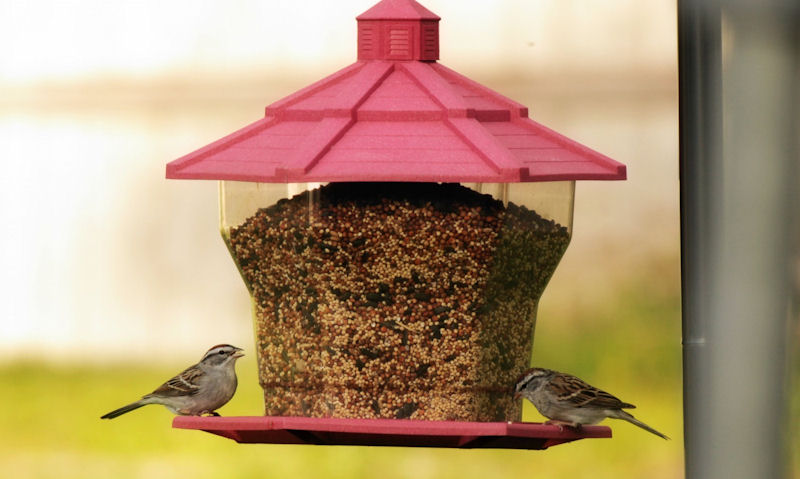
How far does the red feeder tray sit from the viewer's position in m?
3.37

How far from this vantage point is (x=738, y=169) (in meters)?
3.00

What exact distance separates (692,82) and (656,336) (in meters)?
3.12

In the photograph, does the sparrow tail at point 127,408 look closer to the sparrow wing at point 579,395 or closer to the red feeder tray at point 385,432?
the red feeder tray at point 385,432

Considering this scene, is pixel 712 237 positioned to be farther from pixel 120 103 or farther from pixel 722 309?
pixel 120 103

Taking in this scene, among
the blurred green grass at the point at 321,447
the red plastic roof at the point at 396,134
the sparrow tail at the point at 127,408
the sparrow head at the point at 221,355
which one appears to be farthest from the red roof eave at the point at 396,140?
the blurred green grass at the point at 321,447

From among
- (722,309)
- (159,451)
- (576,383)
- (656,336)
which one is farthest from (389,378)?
(159,451)

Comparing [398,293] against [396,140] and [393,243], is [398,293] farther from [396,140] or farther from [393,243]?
[396,140]

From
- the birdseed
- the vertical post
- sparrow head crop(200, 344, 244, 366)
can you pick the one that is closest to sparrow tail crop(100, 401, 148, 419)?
sparrow head crop(200, 344, 244, 366)

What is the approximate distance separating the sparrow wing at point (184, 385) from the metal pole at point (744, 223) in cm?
157

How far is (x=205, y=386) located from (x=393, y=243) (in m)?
0.83

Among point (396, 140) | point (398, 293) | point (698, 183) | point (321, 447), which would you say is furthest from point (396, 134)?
point (321, 447)

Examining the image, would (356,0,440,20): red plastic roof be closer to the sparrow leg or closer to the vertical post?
the vertical post

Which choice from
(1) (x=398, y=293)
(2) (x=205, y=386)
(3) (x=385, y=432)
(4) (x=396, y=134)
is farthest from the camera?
(2) (x=205, y=386)

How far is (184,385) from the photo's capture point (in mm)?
4234
